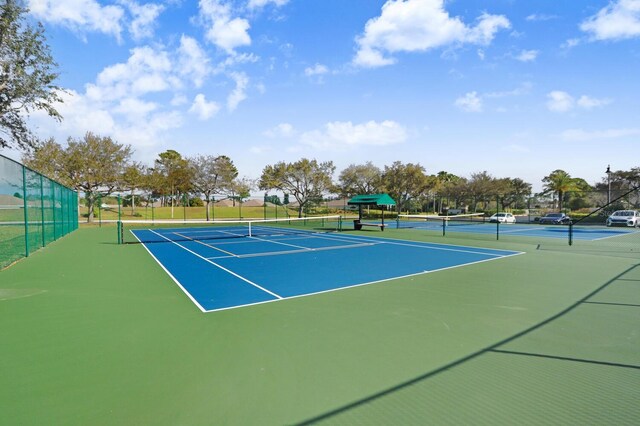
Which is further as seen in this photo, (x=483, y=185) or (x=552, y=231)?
(x=483, y=185)

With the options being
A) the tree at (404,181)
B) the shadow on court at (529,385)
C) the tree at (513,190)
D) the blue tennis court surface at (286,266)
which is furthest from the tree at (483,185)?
the shadow on court at (529,385)

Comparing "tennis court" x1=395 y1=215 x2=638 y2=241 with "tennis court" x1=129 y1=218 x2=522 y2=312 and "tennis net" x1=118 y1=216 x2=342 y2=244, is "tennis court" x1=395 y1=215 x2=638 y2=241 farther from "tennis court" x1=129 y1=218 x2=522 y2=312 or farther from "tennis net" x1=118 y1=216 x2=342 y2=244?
"tennis net" x1=118 y1=216 x2=342 y2=244

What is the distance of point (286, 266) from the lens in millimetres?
10312

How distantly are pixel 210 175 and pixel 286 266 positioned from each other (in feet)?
125

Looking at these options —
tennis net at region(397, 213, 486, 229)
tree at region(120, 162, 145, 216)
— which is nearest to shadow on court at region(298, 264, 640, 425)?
tennis net at region(397, 213, 486, 229)

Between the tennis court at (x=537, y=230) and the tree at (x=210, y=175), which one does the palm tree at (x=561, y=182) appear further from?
the tree at (x=210, y=175)

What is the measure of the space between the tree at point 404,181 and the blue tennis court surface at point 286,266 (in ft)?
113

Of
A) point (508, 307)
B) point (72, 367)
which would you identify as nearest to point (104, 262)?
point (72, 367)

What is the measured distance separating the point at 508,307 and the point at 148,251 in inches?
512

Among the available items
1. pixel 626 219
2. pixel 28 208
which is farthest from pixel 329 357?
pixel 626 219

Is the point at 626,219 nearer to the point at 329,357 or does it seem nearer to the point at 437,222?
the point at 437,222

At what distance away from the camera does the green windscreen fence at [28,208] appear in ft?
35.2

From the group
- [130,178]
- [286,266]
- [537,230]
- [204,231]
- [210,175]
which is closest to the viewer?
[286,266]

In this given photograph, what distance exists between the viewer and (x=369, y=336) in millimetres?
4727
